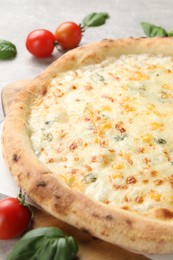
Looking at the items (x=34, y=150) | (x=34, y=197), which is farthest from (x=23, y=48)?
(x=34, y=197)

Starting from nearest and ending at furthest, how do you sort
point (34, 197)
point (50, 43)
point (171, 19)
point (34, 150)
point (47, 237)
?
point (47, 237), point (34, 197), point (34, 150), point (50, 43), point (171, 19)

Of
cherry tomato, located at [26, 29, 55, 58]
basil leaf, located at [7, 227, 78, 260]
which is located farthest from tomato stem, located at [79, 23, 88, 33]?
basil leaf, located at [7, 227, 78, 260]

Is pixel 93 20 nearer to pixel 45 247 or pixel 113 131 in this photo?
pixel 113 131

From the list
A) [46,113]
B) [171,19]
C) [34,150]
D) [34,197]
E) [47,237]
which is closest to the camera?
[47,237]

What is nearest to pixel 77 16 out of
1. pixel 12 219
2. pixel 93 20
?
pixel 93 20

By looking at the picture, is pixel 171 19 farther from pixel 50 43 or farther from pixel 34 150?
pixel 34 150

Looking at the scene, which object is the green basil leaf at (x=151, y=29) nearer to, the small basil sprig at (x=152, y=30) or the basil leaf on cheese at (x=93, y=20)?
the small basil sprig at (x=152, y=30)
